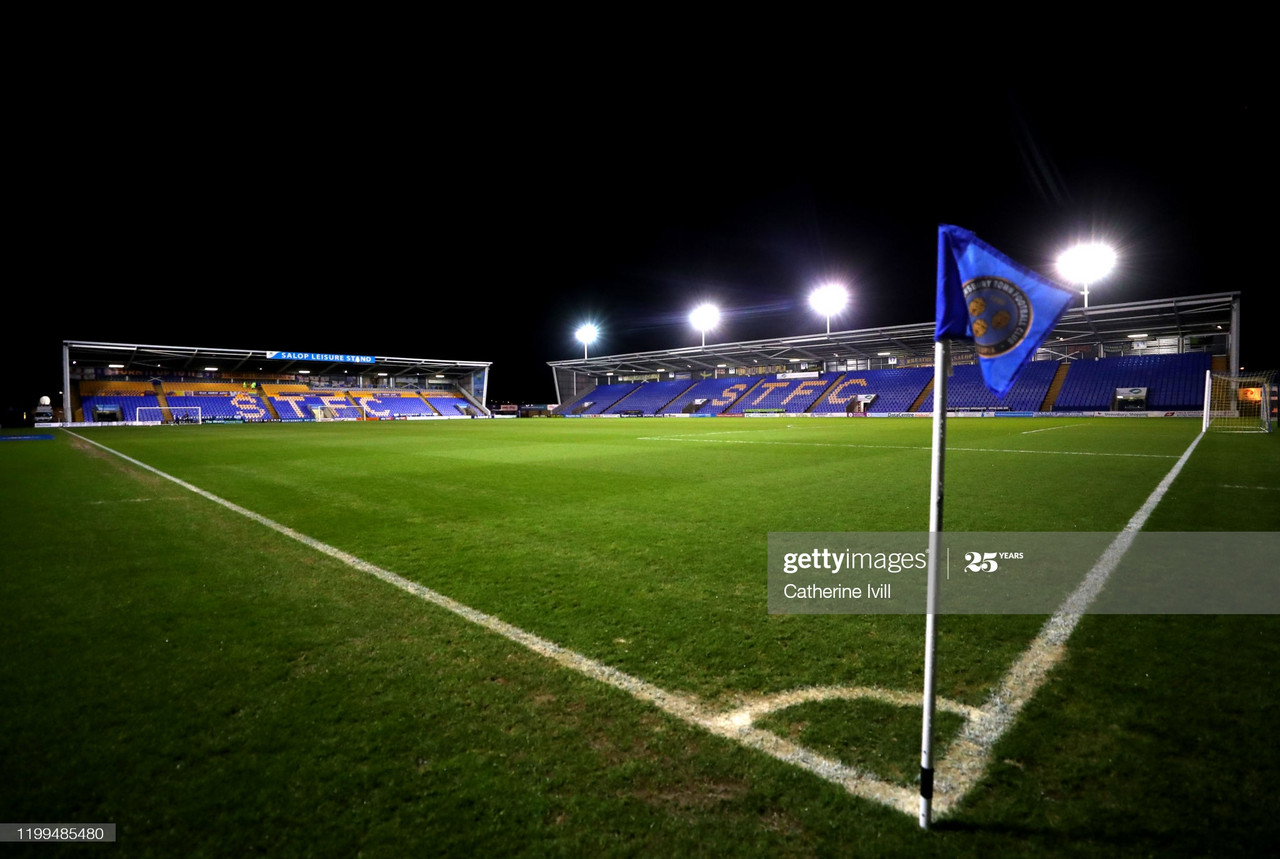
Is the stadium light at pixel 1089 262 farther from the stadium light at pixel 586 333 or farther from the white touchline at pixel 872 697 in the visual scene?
the stadium light at pixel 586 333

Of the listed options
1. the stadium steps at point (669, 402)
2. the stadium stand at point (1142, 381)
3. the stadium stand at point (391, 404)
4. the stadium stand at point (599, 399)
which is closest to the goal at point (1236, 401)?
the stadium stand at point (1142, 381)

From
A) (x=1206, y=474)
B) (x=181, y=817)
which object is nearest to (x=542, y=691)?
(x=181, y=817)

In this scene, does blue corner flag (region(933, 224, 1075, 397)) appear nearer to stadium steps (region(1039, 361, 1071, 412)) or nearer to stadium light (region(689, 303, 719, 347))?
stadium steps (region(1039, 361, 1071, 412))

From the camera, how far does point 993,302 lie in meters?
2.25

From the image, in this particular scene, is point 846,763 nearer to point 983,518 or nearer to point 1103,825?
point 1103,825

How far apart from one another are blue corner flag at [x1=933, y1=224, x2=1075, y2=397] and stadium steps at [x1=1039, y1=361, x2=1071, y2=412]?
158ft

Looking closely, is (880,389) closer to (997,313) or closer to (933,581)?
(997,313)

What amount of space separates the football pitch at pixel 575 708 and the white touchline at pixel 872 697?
0.02 meters

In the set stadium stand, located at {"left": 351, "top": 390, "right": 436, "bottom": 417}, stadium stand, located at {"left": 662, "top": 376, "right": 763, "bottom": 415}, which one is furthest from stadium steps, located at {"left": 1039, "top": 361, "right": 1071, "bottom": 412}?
stadium stand, located at {"left": 351, "top": 390, "right": 436, "bottom": 417}

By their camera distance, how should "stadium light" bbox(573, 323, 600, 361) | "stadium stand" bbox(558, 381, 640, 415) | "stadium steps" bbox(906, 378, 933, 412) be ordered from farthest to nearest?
"stadium stand" bbox(558, 381, 640, 415) → "stadium light" bbox(573, 323, 600, 361) → "stadium steps" bbox(906, 378, 933, 412)

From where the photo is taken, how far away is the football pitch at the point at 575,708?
2.00m

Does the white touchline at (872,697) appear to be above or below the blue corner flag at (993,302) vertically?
below

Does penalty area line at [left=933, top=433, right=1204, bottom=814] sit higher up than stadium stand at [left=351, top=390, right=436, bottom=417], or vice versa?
stadium stand at [left=351, top=390, right=436, bottom=417]

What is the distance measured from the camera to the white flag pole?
77.6 inches
